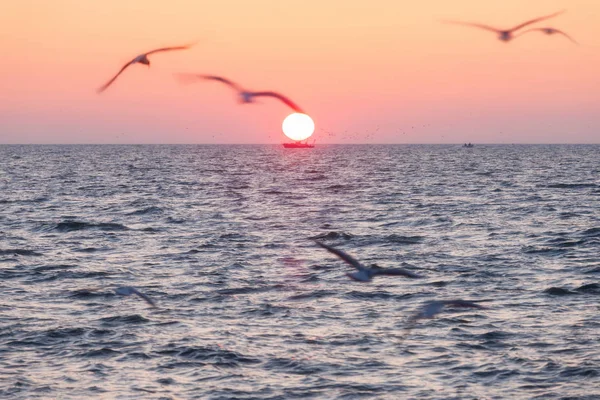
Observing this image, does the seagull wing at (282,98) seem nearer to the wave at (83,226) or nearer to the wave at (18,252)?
the wave at (18,252)

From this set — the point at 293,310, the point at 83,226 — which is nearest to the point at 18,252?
the point at 83,226

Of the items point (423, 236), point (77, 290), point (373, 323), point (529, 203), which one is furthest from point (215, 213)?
point (373, 323)

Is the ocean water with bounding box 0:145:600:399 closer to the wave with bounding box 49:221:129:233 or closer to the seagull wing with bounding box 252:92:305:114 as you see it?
the wave with bounding box 49:221:129:233

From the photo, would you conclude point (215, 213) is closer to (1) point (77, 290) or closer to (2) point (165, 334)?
(1) point (77, 290)

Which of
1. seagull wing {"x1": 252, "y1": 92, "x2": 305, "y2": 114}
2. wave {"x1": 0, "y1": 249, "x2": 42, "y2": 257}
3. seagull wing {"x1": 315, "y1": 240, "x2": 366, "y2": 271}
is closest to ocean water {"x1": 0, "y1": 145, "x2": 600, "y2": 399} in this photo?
wave {"x1": 0, "y1": 249, "x2": 42, "y2": 257}

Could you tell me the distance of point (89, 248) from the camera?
35.8m

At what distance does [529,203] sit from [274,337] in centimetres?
4079

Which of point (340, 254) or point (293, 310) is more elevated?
point (340, 254)

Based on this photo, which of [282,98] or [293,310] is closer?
[282,98]

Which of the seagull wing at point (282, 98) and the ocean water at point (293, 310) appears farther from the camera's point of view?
the ocean water at point (293, 310)

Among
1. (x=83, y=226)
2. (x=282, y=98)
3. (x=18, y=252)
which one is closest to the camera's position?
(x=282, y=98)

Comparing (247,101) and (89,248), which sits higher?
(247,101)

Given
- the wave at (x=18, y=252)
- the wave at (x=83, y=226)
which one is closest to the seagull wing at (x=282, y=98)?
the wave at (x=18, y=252)

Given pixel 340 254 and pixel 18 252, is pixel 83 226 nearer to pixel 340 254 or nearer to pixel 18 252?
pixel 18 252
